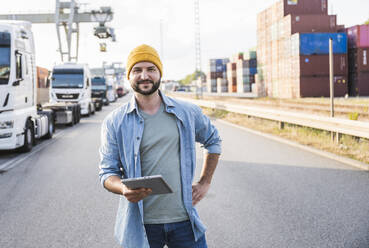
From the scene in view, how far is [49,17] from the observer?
36.8m

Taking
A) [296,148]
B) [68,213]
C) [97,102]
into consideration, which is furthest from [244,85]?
[68,213]

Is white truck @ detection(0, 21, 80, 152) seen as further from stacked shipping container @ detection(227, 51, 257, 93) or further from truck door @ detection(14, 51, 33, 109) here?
stacked shipping container @ detection(227, 51, 257, 93)

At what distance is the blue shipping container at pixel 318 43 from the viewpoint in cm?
4200

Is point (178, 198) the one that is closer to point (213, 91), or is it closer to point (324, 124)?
point (324, 124)

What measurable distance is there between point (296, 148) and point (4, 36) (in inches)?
295

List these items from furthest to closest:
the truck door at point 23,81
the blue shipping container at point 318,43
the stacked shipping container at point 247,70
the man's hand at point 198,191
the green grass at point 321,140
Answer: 1. the stacked shipping container at point 247,70
2. the blue shipping container at point 318,43
3. the truck door at point 23,81
4. the green grass at point 321,140
5. the man's hand at point 198,191

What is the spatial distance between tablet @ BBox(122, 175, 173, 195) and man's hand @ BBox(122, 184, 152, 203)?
25 mm

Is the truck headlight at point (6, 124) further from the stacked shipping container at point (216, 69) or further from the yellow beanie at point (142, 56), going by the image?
the stacked shipping container at point (216, 69)

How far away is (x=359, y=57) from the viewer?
137 feet

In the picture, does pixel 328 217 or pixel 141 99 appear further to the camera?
pixel 328 217

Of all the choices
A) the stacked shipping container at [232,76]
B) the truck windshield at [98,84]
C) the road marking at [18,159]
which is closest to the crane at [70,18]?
the truck windshield at [98,84]

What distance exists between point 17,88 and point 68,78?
14000 mm

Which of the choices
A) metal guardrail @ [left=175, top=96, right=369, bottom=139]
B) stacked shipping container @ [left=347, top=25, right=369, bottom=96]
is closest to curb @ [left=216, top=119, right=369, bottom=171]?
metal guardrail @ [left=175, top=96, right=369, bottom=139]

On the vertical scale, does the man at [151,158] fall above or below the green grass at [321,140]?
above
